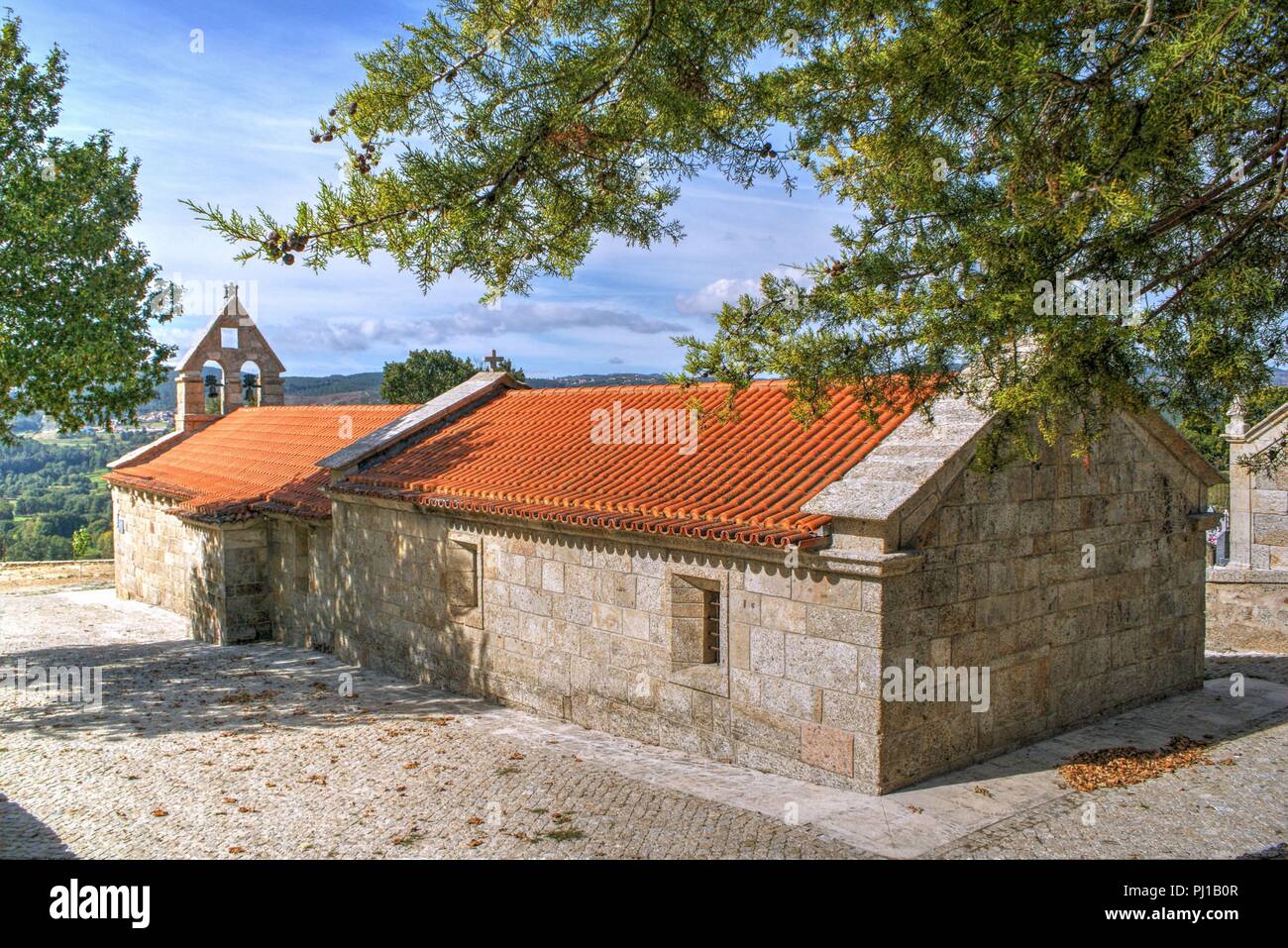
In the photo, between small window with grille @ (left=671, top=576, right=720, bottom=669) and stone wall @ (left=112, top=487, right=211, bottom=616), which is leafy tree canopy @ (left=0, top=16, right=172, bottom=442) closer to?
stone wall @ (left=112, top=487, right=211, bottom=616)

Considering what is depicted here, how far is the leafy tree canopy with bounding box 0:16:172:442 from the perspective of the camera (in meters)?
15.3

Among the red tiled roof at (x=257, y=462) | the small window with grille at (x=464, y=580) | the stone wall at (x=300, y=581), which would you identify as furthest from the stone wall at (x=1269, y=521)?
the stone wall at (x=300, y=581)

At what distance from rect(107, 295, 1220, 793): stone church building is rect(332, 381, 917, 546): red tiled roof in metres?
0.05

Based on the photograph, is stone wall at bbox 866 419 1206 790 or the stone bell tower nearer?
stone wall at bbox 866 419 1206 790

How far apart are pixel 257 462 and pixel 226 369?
851 cm

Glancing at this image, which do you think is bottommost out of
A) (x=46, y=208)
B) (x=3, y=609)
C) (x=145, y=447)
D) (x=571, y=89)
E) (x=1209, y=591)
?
(x=3, y=609)

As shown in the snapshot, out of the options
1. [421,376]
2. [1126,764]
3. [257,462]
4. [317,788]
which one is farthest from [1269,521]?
[421,376]

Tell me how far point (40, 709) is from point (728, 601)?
1043 cm

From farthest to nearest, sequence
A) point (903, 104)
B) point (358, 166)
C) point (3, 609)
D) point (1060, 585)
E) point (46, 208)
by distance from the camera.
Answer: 1. point (3, 609)
2. point (46, 208)
3. point (1060, 585)
4. point (903, 104)
5. point (358, 166)

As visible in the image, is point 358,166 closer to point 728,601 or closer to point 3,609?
point 728,601

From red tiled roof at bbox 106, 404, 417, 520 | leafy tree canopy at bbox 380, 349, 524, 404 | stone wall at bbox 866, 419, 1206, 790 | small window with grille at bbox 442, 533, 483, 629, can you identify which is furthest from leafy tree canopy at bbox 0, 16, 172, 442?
leafy tree canopy at bbox 380, 349, 524, 404

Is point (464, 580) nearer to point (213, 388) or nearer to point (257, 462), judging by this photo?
point (257, 462)

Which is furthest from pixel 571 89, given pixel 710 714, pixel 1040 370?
pixel 710 714

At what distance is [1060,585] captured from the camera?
1143cm
